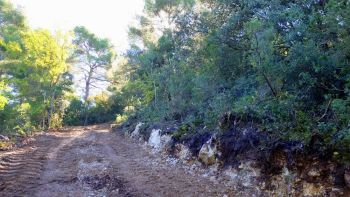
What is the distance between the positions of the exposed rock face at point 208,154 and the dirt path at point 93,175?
1.59 feet

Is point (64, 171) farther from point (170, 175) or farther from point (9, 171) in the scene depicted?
point (170, 175)

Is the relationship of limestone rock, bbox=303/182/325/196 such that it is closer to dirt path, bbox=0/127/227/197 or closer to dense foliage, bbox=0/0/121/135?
dirt path, bbox=0/127/227/197

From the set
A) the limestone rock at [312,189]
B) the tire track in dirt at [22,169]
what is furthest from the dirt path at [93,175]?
the limestone rock at [312,189]

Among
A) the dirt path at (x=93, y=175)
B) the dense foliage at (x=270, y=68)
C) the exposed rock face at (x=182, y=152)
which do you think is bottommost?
the dirt path at (x=93, y=175)

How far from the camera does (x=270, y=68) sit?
678cm

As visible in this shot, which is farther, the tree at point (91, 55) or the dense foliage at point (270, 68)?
the tree at point (91, 55)

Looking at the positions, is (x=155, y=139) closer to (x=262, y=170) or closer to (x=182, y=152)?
(x=182, y=152)

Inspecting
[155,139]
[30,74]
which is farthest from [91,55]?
[155,139]

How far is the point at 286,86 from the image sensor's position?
23.0 feet

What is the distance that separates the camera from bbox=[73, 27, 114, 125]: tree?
96.0 feet

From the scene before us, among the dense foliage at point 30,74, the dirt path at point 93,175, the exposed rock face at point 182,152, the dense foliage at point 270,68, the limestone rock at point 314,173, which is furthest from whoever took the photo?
the dense foliage at point 30,74

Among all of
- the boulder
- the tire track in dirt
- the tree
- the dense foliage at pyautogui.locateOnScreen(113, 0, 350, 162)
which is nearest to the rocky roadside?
the dense foliage at pyautogui.locateOnScreen(113, 0, 350, 162)

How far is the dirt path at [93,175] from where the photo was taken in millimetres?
6086

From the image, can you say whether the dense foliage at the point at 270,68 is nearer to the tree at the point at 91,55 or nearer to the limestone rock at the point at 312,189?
the limestone rock at the point at 312,189
